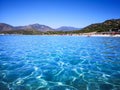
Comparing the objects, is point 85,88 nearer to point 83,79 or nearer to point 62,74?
point 83,79

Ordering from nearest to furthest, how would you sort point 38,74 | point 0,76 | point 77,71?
1. point 0,76
2. point 38,74
3. point 77,71

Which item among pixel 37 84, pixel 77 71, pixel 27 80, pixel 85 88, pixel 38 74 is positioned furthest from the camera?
pixel 77 71

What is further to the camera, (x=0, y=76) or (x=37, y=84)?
(x=0, y=76)

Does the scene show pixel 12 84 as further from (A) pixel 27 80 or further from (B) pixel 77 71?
(B) pixel 77 71

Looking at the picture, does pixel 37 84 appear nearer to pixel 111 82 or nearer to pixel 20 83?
pixel 20 83

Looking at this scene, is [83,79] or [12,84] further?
[83,79]

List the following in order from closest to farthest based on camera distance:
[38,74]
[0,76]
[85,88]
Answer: [85,88]
[0,76]
[38,74]

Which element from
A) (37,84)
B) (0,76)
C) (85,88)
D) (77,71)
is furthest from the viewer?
(77,71)

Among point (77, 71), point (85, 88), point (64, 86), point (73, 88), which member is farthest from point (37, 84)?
point (77, 71)

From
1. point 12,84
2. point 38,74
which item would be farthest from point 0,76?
point 38,74

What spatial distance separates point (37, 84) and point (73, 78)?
3.08m

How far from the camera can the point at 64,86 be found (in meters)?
9.50

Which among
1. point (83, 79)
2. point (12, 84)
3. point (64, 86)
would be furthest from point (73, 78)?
point (12, 84)

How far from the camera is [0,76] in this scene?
11.4 m
